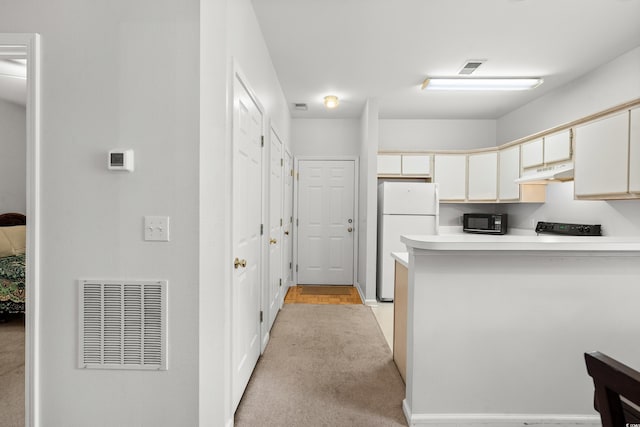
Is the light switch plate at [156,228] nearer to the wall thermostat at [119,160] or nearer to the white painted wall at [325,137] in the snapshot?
the wall thermostat at [119,160]

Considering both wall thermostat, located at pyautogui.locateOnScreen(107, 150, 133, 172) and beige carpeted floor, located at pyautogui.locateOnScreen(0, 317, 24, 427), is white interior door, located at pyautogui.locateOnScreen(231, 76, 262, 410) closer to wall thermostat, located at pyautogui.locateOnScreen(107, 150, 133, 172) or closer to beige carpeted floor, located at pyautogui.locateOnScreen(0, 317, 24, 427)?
wall thermostat, located at pyautogui.locateOnScreen(107, 150, 133, 172)

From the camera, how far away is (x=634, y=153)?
7.93 feet

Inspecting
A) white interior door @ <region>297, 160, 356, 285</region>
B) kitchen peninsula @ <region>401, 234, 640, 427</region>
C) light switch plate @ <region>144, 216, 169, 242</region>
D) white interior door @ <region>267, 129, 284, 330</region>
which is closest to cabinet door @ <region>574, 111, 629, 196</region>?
kitchen peninsula @ <region>401, 234, 640, 427</region>

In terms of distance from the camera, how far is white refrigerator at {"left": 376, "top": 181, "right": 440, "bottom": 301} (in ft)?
14.1

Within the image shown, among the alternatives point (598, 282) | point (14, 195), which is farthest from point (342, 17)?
point (14, 195)

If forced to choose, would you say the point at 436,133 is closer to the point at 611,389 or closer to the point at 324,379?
the point at 324,379

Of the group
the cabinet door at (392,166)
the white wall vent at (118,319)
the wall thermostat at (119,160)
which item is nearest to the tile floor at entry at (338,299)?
the cabinet door at (392,166)

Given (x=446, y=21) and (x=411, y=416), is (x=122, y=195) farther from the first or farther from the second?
(x=446, y=21)

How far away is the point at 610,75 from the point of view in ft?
9.96

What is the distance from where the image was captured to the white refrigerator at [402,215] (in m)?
4.29

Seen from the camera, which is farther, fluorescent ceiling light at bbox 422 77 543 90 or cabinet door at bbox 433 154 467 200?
cabinet door at bbox 433 154 467 200

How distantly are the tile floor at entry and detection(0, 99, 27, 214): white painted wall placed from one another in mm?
2887

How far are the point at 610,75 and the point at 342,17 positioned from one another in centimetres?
255

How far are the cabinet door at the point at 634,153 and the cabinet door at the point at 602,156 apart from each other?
34 millimetres
